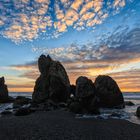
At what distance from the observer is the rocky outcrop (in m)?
68.4

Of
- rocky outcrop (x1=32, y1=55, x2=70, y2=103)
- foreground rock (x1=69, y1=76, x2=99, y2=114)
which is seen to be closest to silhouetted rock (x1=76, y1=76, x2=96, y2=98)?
foreground rock (x1=69, y1=76, x2=99, y2=114)

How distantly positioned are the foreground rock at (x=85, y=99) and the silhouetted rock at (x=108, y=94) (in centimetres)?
943

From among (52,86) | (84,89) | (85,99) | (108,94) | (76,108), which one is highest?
(52,86)

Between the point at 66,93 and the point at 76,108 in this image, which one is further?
the point at 66,93

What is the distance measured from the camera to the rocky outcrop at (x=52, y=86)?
6838 centimetres

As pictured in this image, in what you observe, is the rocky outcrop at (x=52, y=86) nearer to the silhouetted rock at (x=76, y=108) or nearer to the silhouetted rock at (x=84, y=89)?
the silhouetted rock at (x=84, y=89)

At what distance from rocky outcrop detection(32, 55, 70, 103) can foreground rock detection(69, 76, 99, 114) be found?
50.7 feet

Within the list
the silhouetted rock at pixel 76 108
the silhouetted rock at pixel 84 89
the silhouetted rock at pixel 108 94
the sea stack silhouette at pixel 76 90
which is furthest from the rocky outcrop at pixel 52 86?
the silhouetted rock at pixel 76 108

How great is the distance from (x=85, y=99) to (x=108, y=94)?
42.0ft

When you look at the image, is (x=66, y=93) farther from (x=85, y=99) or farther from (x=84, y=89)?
(x=85, y=99)

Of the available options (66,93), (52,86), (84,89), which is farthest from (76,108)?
(66,93)

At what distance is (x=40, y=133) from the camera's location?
23922 millimetres

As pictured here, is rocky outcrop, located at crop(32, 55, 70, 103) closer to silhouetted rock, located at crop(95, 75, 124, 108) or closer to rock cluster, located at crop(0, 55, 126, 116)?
rock cluster, located at crop(0, 55, 126, 116)

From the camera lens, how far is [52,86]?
2709 inches
